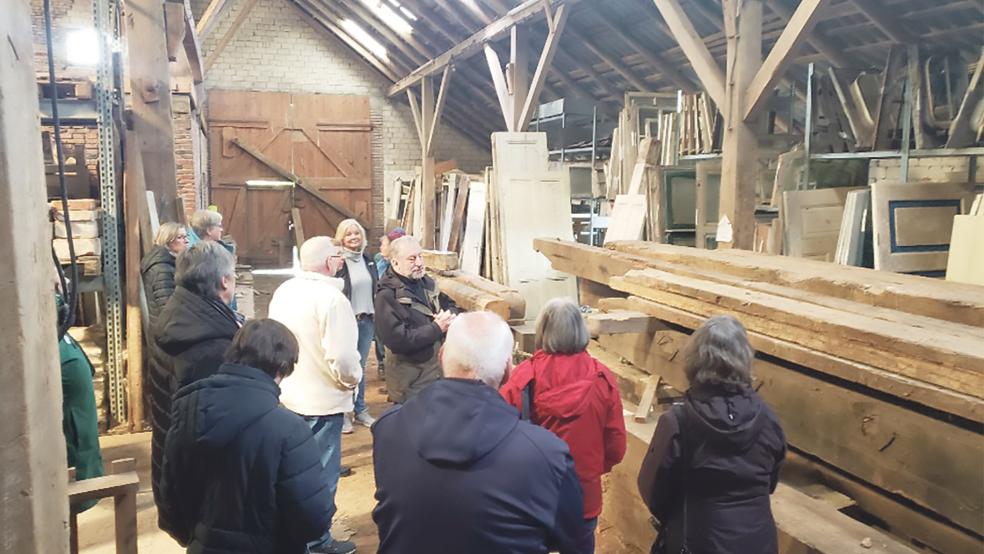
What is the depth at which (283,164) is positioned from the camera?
49.4 feet

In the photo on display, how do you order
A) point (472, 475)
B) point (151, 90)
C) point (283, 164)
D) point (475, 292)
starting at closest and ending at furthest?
1. point (472, 475)
2. point (151, 90)
3. point (475, 292)
4. point (283, 164)

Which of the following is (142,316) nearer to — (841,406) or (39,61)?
(841,406)

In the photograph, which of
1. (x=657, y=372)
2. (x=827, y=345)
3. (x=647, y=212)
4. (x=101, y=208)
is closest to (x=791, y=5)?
(x=647, y=212)

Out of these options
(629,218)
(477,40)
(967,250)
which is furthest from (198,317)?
(477,40)

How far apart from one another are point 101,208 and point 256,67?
10.5 metres

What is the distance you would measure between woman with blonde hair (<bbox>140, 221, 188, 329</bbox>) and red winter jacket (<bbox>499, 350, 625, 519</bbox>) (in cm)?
249

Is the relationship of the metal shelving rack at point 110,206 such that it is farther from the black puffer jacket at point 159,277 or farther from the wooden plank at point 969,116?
the wooden plank at point 969,116

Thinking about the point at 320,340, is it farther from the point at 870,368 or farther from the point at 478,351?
the point at 870,368

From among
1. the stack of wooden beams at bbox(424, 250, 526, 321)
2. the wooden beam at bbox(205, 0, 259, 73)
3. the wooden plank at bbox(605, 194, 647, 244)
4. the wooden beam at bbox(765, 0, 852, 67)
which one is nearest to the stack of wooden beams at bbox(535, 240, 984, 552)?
the stack of wooden beams at bbox(424, 250, 526, 321)

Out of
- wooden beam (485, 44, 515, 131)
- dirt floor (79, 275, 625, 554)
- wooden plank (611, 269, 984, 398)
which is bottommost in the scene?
dirt floor (79, 275, 625, 554)

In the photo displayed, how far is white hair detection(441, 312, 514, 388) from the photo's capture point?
182 cm

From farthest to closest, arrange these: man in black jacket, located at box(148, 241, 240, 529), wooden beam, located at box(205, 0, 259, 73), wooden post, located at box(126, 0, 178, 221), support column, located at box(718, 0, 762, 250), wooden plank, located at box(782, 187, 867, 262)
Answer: wooden beam, located at box(205, 0, 259, 73), wooden plank, located at box(782, 187, 867, 262), wooden post, located at box(126, 0, 178, 221), support column, located at box(718, 0, 762, 250), man in black jacket, located at box(148, 241, 240, 529)

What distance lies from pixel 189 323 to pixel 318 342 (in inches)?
25.1

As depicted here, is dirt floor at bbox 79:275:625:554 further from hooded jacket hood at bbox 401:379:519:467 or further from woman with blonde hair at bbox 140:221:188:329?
hooded jacket hood at bbox 401:379:519:467
